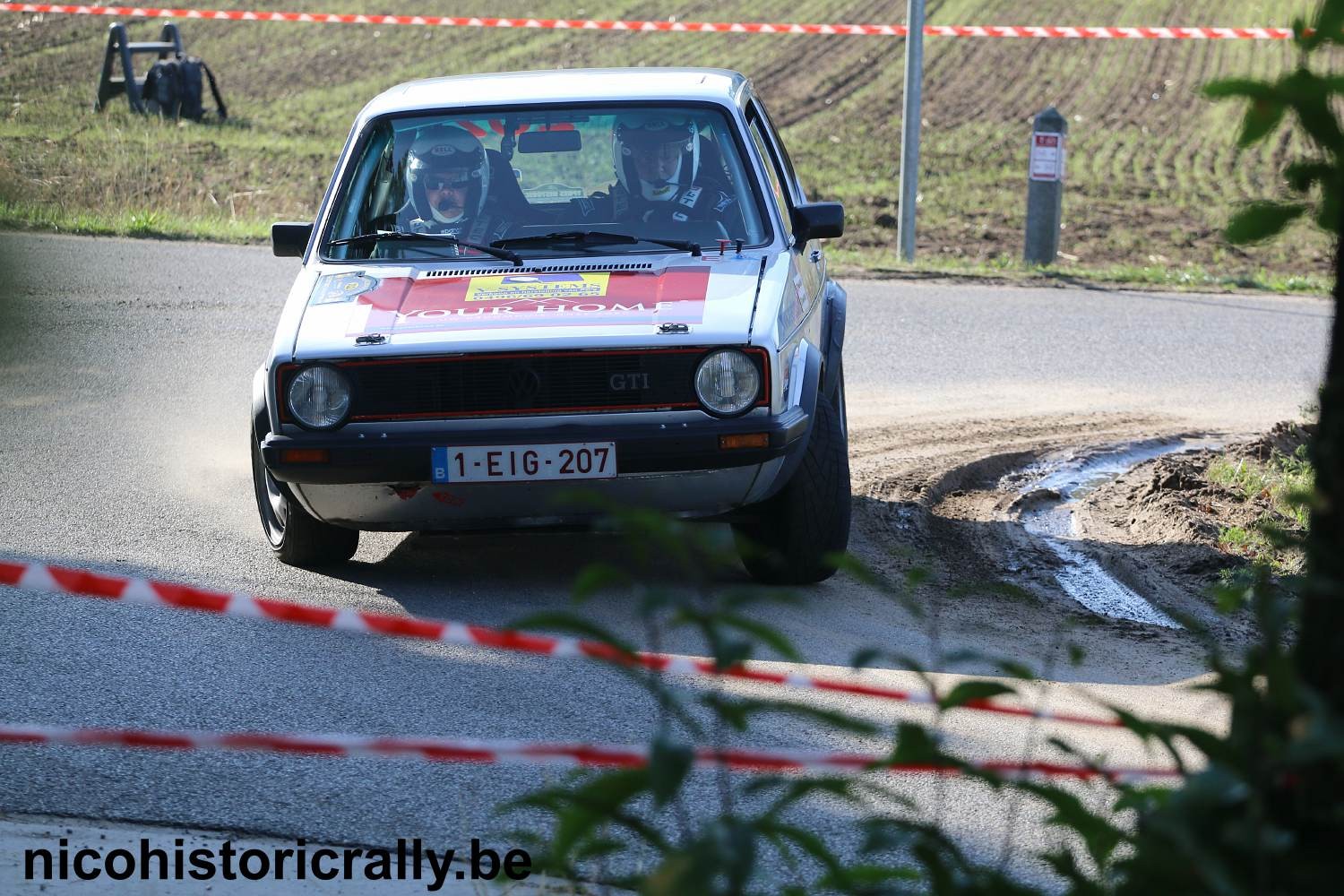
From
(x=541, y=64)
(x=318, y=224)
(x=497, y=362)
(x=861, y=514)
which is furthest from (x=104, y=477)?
(x=541, y=64)

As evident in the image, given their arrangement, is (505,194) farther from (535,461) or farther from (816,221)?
(535,461)

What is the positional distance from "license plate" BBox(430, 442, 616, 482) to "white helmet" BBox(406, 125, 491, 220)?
138cm

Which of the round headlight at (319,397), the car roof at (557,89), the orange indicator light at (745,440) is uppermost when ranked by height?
the car roof at (557,89)

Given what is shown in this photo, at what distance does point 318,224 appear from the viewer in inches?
244

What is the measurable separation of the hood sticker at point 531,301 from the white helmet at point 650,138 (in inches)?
25.3

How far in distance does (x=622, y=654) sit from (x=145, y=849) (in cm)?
197

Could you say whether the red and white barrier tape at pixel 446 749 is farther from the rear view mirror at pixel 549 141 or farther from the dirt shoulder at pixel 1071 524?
the rear view mirror at pixel 549 141

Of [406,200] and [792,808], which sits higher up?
[406,200]

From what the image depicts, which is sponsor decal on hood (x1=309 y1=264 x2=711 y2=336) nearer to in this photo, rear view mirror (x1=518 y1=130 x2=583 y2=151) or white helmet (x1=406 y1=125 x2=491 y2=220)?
white helmet (x1=406 y1=125 x2=491 y2=220)

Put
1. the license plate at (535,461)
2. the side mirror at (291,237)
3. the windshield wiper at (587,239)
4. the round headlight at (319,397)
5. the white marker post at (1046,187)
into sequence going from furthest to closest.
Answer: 1. the white marker post at (1046,187)
2. the side mirror at (291,237)
3. the windshield wiper at (587,239)
4. the round headlight at (319,397)
5. the license plate at (535,461)

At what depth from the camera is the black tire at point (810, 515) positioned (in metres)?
5.42

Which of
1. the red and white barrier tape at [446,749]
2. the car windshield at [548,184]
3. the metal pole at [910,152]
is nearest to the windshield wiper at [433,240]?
the car windshield at [548,184]

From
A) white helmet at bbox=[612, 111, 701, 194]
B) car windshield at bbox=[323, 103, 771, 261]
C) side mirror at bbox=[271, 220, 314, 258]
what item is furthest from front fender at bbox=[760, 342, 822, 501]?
side mirror at bbox=[271, 220, 314, 258]

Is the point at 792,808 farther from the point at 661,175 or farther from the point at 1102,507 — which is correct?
the point at 1102,507
